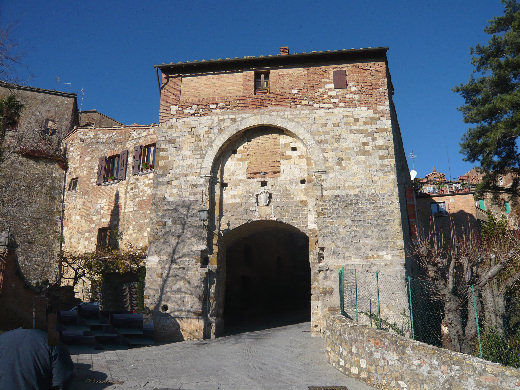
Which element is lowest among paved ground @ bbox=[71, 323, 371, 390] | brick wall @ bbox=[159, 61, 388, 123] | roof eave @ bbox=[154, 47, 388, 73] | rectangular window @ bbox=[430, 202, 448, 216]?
paved ground @ bbox=[71, 323, 371, 390]

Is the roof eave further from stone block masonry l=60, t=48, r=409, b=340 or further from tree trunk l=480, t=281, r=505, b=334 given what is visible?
tree trunk l=480, t=281, r=505, b=334

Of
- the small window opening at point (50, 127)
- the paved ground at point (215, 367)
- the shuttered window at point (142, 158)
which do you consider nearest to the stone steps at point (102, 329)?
the paved ground at point (215, 367)

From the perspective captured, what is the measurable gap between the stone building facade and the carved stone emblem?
1175 centimetres

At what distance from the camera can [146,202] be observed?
18000mm

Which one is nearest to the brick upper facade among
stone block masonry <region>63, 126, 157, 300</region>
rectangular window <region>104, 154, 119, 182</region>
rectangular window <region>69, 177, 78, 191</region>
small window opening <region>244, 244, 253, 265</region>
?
stone block masonry <region>63, 126, 157, 300</region>

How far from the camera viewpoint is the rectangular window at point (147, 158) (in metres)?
18.5

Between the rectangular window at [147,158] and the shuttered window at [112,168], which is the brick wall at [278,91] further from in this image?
the shuttered window at [112,168]

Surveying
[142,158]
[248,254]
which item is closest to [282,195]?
[142,158]

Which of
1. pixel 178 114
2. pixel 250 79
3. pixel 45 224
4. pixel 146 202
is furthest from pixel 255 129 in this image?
pixel 45 224

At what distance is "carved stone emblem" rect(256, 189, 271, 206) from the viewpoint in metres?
13.0

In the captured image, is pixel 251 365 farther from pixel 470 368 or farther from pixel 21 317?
pixel 21 317

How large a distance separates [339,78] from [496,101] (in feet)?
22.8

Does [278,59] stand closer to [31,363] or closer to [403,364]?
[403,364]

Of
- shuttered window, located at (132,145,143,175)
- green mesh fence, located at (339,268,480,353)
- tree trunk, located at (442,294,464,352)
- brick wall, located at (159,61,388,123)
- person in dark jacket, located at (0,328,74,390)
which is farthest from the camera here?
shuttered window, located at (132,145,143,175)
